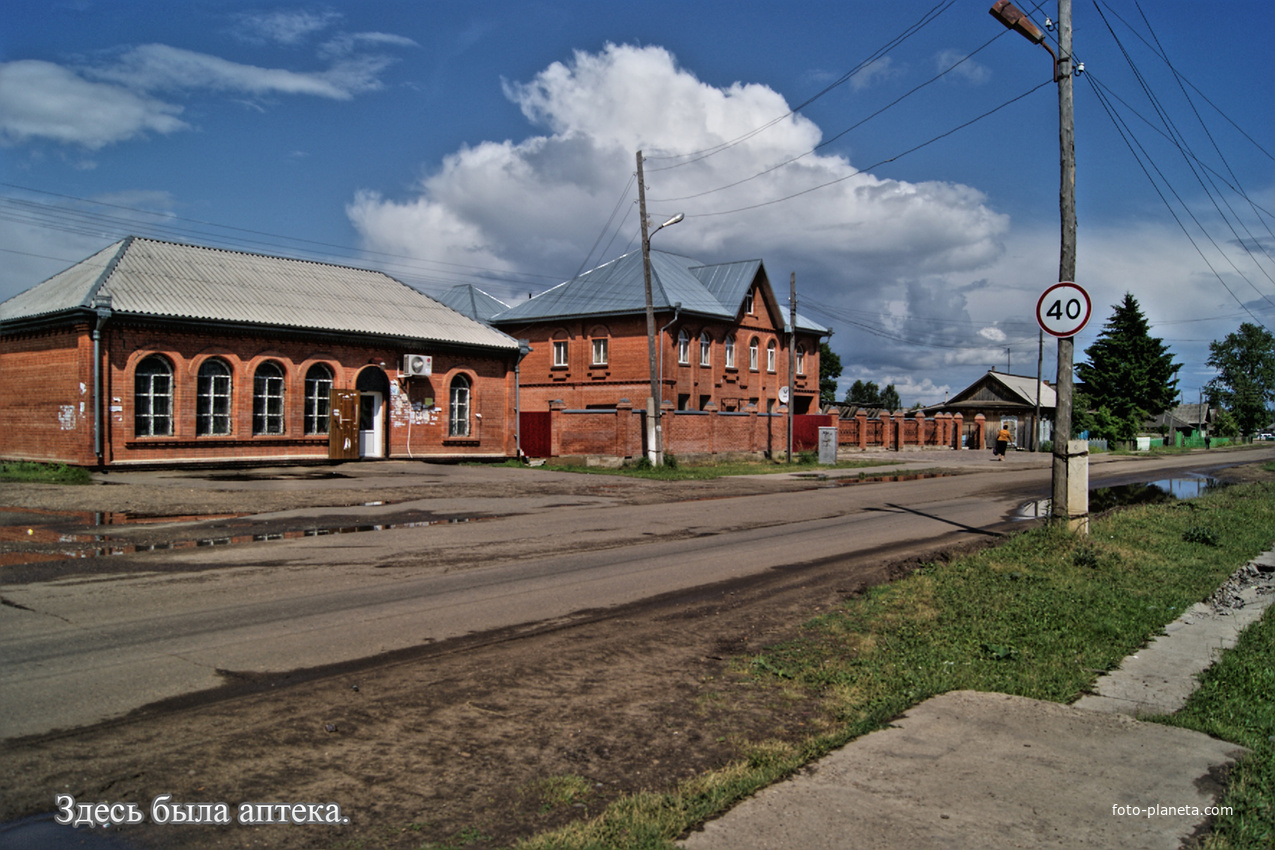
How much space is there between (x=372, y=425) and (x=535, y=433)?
21.7 feet

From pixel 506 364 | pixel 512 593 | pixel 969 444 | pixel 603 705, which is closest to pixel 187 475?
pixel 506 364

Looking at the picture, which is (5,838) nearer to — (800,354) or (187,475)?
(187,475)

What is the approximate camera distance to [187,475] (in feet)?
71.6

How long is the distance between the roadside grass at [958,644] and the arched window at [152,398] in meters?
21.1

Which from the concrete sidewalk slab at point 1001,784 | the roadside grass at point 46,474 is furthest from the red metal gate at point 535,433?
the concrete sidewalk slab at point 1001,784

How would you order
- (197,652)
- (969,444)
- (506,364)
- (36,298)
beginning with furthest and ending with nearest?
(969,444), (506,364), (36,298), (197,652)

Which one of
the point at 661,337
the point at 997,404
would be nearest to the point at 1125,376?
the point at 997,404

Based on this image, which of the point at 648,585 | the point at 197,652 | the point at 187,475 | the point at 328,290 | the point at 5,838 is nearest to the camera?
the point at 5,838

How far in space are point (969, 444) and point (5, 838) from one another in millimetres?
63843

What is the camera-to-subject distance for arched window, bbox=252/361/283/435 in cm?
2516

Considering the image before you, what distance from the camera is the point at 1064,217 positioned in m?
11.5

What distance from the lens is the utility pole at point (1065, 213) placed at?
11.4m

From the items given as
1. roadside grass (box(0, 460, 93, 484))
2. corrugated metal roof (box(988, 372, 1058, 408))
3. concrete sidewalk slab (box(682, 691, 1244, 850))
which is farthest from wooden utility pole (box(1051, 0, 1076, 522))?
corrugated metal roof (box(988, 372, 1058, 408))

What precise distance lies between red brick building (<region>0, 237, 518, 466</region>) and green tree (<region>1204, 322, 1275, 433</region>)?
116 metres
